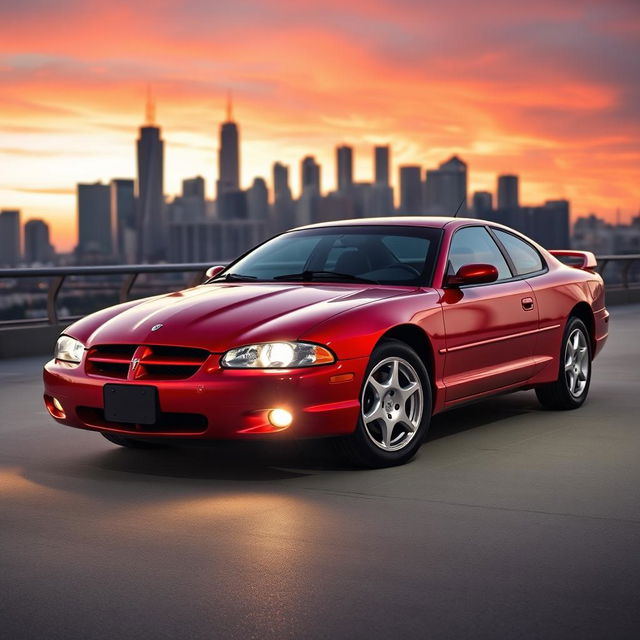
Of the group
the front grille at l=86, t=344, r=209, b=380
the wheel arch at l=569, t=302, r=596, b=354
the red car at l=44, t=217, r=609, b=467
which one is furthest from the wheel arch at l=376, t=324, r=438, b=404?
the wheel arch at l=569, t=302, r=596, b=354

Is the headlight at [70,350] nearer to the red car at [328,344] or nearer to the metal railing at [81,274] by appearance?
the red car at [328,344]

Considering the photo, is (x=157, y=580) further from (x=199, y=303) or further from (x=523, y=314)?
(x=523, y=314)

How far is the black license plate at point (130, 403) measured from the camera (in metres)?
6.30

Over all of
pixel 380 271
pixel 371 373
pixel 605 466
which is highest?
pixel 380 271

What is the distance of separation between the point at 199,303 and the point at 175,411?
88cm

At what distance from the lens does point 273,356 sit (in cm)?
625

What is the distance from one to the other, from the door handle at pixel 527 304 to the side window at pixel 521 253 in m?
0.25

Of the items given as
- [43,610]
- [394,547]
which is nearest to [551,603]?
[394,547]

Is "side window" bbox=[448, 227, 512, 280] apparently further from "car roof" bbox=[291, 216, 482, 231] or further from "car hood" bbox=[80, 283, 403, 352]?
"car hood" bbox=[80, 283, 403, 352]

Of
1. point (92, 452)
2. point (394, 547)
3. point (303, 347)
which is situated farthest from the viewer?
point (92, 452)

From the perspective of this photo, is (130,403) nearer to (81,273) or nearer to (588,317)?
(588,317)

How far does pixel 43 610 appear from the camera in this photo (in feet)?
13.6

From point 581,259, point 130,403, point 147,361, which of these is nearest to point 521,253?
point 581,259

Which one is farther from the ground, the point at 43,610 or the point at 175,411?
the point at 175,411
